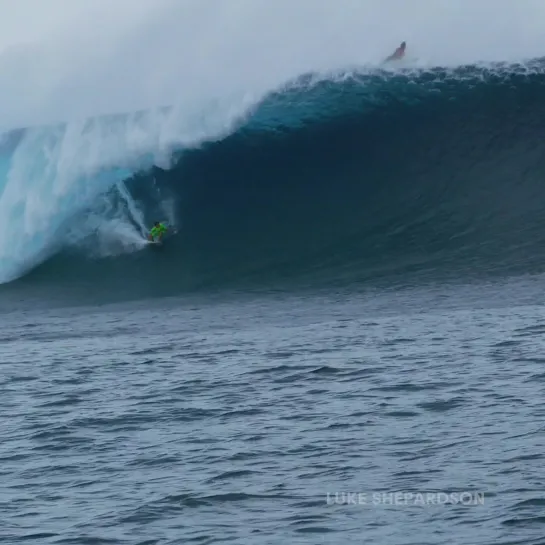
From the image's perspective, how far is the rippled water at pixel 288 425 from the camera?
855 centimetres

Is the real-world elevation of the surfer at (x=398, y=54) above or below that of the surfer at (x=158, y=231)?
above

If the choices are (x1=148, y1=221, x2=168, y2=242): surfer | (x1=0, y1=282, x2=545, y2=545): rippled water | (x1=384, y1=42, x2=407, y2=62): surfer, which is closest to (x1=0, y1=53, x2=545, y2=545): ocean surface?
(x1=0, y1=282, x2=545, y2=545): rippled water

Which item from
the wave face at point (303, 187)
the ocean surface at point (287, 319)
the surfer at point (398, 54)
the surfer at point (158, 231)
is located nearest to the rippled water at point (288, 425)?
the ocean surface at point (287, 319)

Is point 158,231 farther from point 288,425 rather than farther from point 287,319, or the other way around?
point 288,425

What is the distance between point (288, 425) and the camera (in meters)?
11.0

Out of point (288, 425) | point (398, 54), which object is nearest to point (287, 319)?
point (288, 425)

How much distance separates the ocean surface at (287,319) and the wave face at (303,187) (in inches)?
2.1

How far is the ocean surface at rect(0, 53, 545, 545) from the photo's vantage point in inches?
354

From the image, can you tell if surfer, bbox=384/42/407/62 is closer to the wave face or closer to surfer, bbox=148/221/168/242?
the wave face

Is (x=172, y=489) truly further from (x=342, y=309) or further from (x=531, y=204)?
(x=531, y=204)

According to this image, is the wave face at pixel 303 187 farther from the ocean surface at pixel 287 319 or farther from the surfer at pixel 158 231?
the surfer at pixel 158 231

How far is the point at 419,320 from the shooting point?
15672mm

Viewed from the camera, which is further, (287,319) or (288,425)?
(287,319)

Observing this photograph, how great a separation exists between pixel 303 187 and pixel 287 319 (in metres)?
6.06
